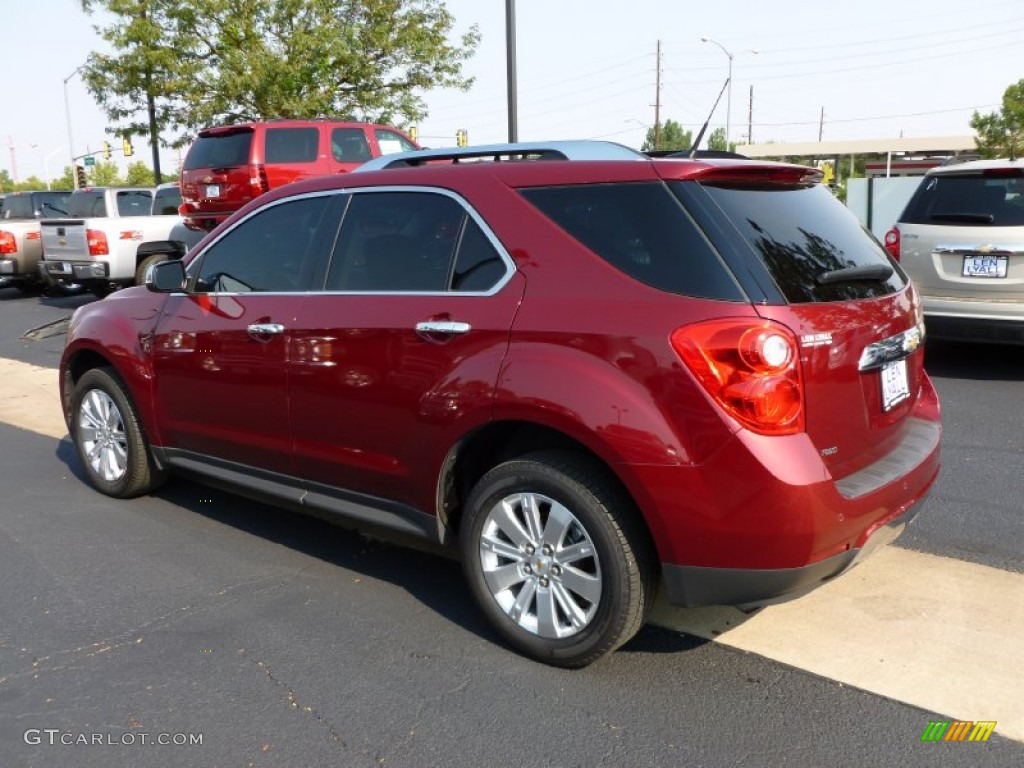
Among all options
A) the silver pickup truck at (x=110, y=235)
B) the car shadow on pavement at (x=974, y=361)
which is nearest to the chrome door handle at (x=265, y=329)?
the car shadow on pavement at (x=974, y=361)

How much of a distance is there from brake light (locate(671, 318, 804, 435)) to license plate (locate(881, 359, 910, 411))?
58 centimetres

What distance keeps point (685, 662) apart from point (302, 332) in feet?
6.65

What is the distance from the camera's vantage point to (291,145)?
12.2 meters

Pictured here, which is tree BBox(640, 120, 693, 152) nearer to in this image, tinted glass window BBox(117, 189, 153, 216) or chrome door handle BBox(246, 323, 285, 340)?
tinted glass window BBox(117, 189, 153, 216)

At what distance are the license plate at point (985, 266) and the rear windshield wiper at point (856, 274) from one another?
436 cm

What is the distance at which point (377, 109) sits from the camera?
22.0m

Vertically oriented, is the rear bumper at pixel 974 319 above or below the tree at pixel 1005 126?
below

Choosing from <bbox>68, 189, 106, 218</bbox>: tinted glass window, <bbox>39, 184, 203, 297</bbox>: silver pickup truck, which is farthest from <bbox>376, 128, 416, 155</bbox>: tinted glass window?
<bbox>68, 189, 106, 218</bbox>: tinted glass window

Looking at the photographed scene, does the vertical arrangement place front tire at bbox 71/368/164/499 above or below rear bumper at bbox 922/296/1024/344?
below

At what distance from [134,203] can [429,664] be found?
13.7m

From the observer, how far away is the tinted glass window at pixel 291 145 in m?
12.1

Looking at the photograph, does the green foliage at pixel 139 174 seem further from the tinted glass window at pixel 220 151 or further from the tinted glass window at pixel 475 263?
the tinted glass window at pixel 475 263

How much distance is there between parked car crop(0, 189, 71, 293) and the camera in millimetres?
16719

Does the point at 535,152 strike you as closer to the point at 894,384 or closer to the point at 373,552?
the point at 894,384
